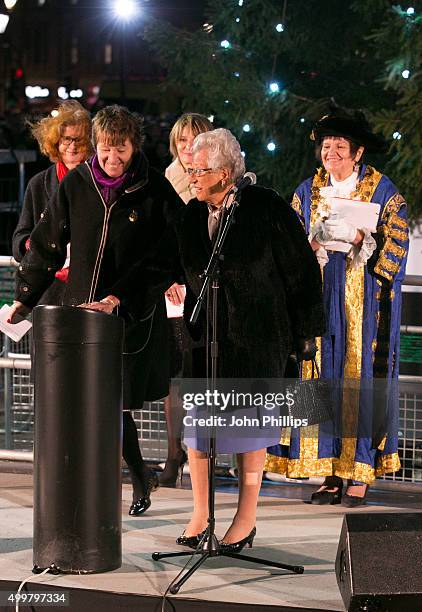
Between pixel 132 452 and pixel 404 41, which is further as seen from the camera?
pixel 404 41

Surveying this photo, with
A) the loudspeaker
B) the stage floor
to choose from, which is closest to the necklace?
the stage floor

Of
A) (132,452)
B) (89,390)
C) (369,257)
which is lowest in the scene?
(132,452)

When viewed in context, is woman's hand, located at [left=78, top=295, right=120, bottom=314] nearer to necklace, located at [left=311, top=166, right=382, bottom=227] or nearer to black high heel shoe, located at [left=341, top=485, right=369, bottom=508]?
necklace, located at [left=311, top=166, right=382, bottom=227]

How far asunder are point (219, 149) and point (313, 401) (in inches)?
59.1

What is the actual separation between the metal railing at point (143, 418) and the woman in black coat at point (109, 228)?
57.5 inches

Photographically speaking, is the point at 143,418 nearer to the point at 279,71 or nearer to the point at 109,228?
the point at 109,228

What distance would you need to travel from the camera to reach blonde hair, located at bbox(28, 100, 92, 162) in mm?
6254

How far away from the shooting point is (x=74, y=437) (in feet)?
16.0

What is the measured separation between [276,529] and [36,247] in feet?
5.42

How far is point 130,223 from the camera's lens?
5.66 meters

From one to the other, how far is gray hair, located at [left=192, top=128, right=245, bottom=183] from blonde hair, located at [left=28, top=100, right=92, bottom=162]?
1252 mm

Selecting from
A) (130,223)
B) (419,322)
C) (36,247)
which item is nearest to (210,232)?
(130,223)

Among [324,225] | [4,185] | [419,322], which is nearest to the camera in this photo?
[324,225]

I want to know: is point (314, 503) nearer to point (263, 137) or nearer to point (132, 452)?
point (132, 452)
